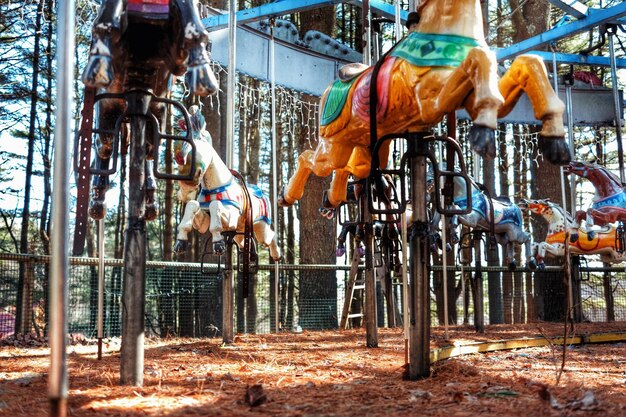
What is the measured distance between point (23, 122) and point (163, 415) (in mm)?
11055

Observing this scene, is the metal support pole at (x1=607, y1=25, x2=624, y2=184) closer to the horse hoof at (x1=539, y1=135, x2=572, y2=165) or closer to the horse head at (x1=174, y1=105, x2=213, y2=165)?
the horse head at (x1=174, y1=105, x2=213, y2=165)

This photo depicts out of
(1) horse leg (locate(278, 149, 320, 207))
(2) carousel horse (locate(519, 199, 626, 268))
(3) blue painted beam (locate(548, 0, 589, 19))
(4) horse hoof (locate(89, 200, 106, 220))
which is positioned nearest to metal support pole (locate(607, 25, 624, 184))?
(3) blue painted beam (locate(548, 0, 589, 19))

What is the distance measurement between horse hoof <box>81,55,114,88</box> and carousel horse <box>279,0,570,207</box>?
185 cm

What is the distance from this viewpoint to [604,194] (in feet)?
33.5

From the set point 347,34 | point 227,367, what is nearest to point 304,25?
point 347,34

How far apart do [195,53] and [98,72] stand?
1.77 ft

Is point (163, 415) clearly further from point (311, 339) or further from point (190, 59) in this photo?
point (311, 339)

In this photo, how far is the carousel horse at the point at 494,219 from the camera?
28.3 ft

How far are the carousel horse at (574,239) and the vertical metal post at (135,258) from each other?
9.04 meters

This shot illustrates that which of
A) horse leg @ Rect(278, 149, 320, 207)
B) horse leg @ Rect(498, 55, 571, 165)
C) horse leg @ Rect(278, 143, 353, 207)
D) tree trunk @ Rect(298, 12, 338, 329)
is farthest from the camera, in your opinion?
tree trunk @ Rect(298, 12, 338, 329)

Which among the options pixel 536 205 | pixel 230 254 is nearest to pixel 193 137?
pixel 230 254

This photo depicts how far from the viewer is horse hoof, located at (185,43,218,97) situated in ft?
11.9

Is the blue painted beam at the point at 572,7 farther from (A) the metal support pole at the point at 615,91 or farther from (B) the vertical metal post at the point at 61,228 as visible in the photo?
(B) the vertical metal post at the point at 61,228

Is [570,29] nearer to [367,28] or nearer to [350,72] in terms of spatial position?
[367,28]
